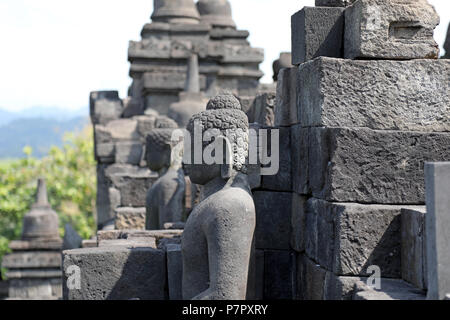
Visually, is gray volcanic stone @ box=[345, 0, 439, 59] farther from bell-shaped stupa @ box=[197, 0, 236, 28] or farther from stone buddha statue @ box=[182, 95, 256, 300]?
bell-shaped stupa @ box=[197, 0, 236, 28]

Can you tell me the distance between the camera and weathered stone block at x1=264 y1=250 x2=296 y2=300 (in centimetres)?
467

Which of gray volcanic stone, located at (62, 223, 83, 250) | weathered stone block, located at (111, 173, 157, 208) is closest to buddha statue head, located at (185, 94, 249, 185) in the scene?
weathered stone block, located at (111, 173, 157, 208)

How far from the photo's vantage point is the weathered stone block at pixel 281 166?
15.5ft

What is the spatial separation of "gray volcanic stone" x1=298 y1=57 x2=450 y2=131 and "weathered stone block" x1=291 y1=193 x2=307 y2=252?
57cm

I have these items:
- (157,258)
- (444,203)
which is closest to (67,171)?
(157,258)

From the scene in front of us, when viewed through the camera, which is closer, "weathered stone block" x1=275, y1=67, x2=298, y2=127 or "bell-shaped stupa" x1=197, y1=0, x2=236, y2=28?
"weathered stone block" x1=275, y1=67, x2=298, y2=127

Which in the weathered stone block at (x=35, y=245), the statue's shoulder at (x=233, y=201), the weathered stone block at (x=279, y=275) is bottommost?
the weathered stone block at (x=35, y=245)

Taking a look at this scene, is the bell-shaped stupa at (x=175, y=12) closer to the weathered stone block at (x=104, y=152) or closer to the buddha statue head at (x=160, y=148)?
Result: the weathered stone block at (x=104, y=152)

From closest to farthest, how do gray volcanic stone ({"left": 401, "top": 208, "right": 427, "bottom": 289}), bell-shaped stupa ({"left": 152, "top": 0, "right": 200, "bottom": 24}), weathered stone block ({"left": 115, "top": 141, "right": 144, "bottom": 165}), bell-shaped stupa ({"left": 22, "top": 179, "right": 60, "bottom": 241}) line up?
gray volcanic stone ({"left": 401, "top": 208, "right": 427, "bottom": 289}), weathered stone block ({"left": 115, "top": 141, "right": 144, "bottom": 165}), bell-shaped stupa ({"left": 22, "top": 179, "right": 60, "bottom": 241}), bell-shaped stupa ({"left": 152, "top": 0, "right": 200, "bottom": 24})

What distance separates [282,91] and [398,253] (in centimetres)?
136

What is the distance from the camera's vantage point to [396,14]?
4262 mm

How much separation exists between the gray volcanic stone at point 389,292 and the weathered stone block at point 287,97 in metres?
1.24

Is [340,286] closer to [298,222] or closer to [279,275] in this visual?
[298,222]

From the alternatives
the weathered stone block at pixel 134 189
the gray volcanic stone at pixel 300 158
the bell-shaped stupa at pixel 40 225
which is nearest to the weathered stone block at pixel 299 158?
the gray volcanic stone at pixel 300 158
